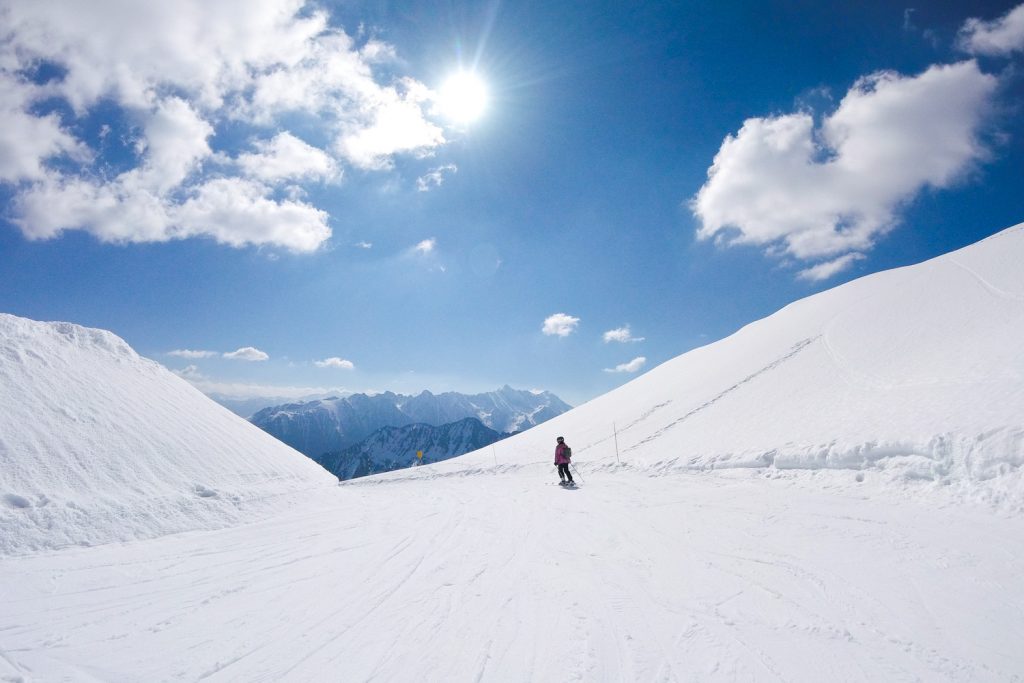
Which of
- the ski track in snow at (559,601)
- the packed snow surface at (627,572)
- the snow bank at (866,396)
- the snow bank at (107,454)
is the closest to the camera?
the ski track in snow at (559,601)

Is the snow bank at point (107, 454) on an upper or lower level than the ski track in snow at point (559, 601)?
upper

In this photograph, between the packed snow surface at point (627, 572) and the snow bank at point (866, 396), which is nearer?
the packed snow surface at point (627, 572)

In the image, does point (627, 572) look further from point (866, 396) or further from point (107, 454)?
point (866, 396)

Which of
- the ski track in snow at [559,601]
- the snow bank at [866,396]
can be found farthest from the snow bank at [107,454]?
the snow bank at [866,396]

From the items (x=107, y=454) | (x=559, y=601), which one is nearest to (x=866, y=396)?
(x=559, y=601)

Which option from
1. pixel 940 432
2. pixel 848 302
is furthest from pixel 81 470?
pixel 848 302

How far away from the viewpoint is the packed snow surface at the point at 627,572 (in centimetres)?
463

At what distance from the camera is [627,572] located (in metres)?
6.84

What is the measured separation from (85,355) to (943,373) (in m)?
30.3

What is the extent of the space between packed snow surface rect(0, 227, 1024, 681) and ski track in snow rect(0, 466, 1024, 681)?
4 cm

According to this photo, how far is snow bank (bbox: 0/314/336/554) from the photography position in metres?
9.40

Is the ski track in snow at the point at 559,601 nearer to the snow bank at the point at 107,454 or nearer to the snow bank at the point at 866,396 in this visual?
the snow bank at the point at 107,454

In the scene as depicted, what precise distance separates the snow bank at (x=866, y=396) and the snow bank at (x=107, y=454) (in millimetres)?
14692

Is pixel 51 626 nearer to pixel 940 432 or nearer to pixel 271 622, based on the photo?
pixel 271 622
